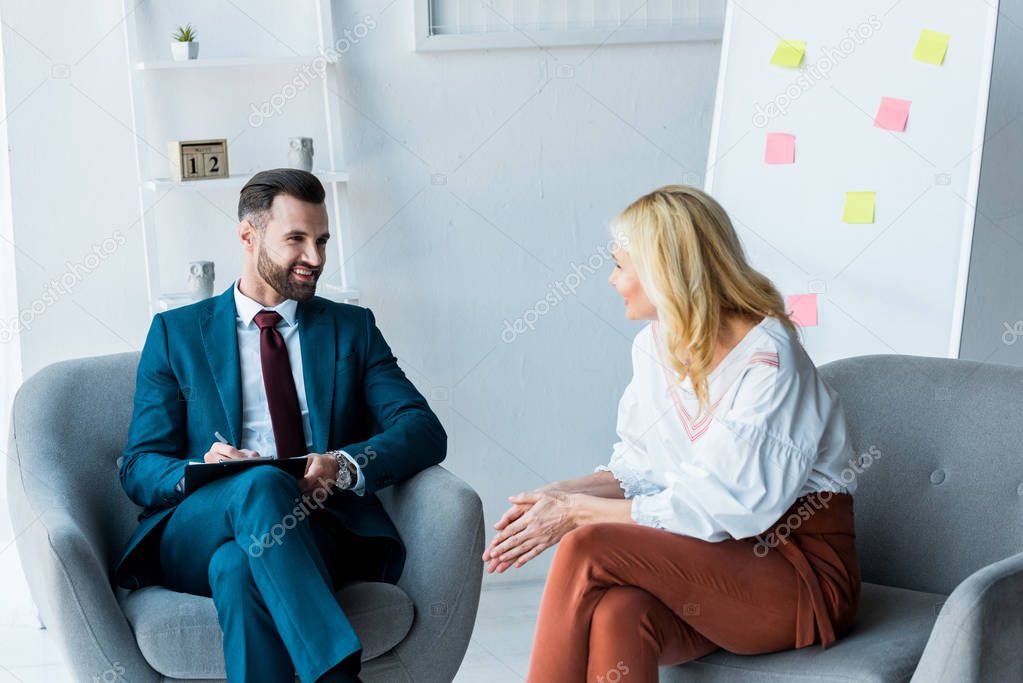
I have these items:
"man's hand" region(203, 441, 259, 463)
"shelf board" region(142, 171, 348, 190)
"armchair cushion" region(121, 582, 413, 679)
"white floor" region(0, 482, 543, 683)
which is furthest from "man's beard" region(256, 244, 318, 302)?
"white floor" region(0, 482, 543, 683)

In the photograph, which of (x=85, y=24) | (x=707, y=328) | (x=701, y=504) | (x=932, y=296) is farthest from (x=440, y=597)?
(x=85, y=24)

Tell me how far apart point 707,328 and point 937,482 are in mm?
558

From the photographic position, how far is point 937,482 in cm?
218

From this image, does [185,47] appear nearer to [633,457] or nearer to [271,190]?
[271,190]

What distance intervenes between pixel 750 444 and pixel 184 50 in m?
1.81

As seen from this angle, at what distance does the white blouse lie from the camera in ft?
6.20

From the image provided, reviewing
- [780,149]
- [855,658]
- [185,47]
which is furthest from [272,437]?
[780,149]

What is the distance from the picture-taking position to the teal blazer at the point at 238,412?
2.32m

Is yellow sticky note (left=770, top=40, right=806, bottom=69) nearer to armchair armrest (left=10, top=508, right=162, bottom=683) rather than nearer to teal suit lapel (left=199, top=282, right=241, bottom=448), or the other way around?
teal suit lapel (left=199, top=282, right=241, bottom=448)

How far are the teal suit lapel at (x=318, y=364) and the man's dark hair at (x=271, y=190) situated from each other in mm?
210

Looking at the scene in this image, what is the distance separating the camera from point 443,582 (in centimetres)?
221

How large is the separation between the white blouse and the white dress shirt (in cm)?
82

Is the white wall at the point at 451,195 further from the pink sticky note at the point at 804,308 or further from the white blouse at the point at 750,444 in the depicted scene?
the white blouse at the point at 750,444

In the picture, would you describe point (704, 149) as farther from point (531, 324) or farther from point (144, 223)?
point (144, 223)
